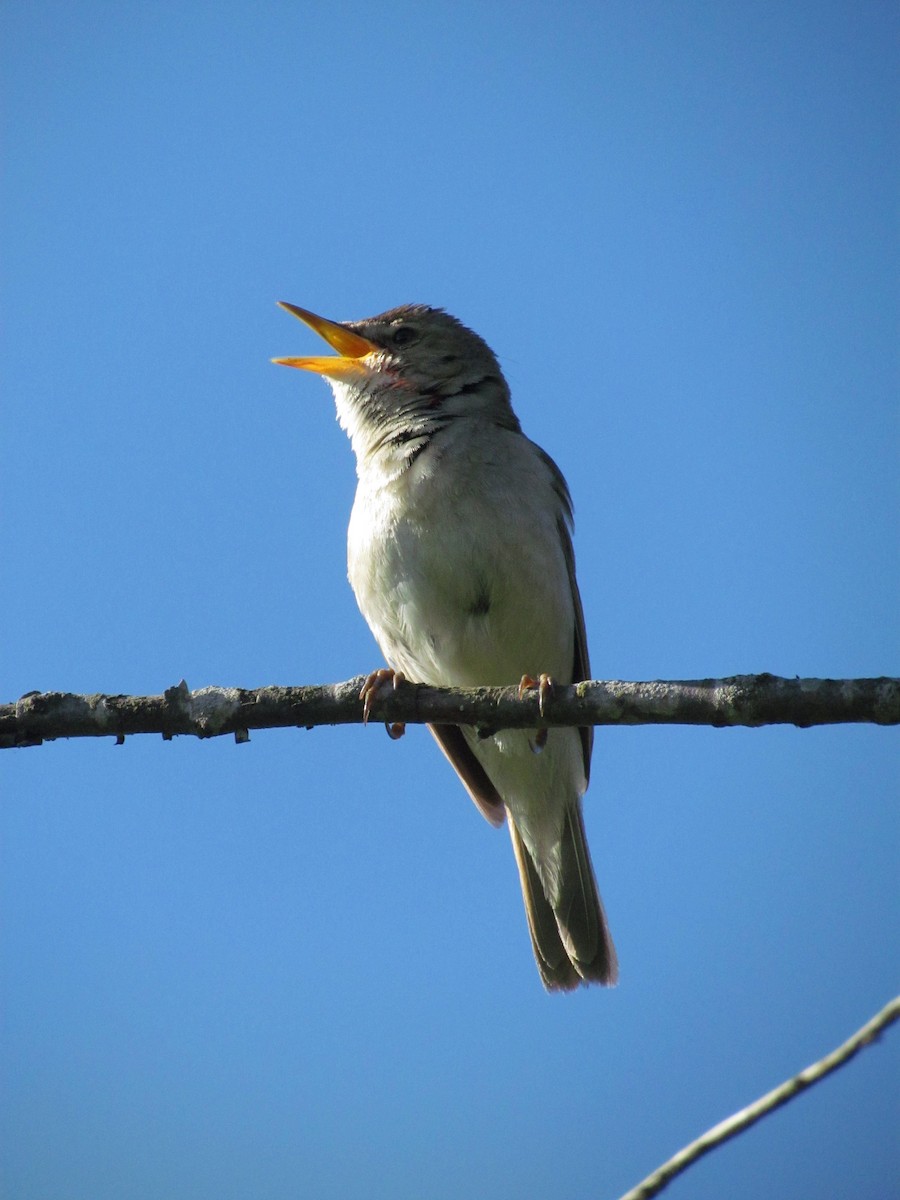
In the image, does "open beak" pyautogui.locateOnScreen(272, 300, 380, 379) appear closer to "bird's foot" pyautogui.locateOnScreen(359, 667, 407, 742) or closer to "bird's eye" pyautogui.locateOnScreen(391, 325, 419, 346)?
"bird's eye" pyautogui.locateOnScreen(391, 325, 419, 346)

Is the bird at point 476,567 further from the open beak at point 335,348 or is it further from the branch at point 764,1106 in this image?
the branch at point 764,1106

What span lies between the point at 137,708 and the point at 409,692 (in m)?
0.95

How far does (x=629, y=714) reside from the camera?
388 centimetres

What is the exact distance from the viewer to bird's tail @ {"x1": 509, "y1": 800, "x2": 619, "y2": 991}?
625cm

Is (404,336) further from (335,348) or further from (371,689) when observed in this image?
(371,689)

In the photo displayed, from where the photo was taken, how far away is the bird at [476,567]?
5715 mm

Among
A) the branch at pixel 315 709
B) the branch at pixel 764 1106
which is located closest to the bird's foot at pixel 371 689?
the branch at pixel 315 709

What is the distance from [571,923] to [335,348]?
11.8 ft

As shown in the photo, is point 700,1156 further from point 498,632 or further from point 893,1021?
point 498,632

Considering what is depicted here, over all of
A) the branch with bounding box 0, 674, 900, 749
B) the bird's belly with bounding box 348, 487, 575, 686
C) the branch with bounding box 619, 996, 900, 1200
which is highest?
the bird's belly with bounding box 348, 487, 575, 686

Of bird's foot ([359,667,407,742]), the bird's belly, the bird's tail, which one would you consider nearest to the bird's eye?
the bird's belly

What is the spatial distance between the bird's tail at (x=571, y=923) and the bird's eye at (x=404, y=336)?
2856 millimetres

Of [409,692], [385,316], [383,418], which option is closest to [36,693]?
[409,692]

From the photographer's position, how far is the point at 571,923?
6.30m
